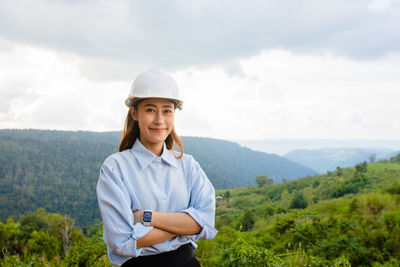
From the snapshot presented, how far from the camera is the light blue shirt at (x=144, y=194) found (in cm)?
176

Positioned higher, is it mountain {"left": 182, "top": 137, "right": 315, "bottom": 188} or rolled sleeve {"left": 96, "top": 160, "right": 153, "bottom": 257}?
rolled sleeve {"left": 96, "top": 160, "right": 153, "bottom": 257}

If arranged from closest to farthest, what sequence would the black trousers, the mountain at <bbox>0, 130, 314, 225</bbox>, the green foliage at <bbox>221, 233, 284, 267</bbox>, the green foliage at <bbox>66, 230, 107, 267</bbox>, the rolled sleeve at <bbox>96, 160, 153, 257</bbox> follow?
the rolled sleeve at <bbox>96, 160, 153, 257</bbox> → the black trousers → the green foliage at <bbox>221, 233, 284, 267</bbox> → the green foliage at <bbox>66, 230, 107, 267</bbox> → the mountain at <bbox>0, 130, 314, 225</bbox>

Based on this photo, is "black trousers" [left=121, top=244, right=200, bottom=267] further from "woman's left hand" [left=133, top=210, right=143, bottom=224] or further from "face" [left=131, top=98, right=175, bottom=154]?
"face" [left=131, top=98, right=175, bottom=154]

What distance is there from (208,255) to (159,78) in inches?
123

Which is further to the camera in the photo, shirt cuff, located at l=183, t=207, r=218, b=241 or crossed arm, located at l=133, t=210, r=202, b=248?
shirt cuff, located at l=183, t=207, r=218, b=241

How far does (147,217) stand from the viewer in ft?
5.93

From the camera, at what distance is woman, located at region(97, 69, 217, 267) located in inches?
69.7

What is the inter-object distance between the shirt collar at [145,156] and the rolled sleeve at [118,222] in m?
0.24

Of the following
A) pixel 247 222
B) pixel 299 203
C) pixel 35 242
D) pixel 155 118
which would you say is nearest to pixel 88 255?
pixel 155 118

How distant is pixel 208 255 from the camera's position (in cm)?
420

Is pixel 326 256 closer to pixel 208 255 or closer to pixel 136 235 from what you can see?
pixel 208 255

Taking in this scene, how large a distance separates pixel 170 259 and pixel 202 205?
42 centimetres

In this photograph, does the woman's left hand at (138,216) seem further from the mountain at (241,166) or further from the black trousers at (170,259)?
the mountain at (241,166)

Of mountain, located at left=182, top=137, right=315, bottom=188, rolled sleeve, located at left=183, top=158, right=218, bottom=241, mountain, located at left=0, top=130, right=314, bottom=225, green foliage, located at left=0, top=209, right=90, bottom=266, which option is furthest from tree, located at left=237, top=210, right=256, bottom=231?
mountain, located at left=182, top=137, right=315, bottom=188
